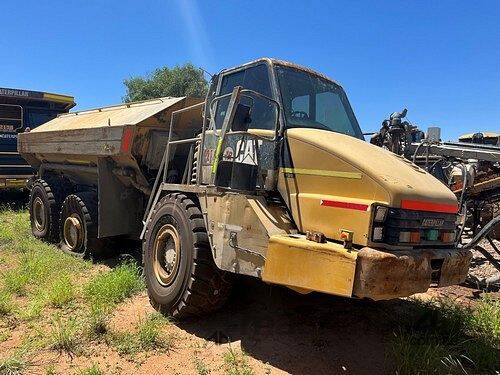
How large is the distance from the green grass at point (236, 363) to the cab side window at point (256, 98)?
2.07 metres

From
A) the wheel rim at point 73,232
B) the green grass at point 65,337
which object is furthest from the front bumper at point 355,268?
the wheel rim at point 73,232

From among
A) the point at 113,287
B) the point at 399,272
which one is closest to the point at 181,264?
the point at 113,287

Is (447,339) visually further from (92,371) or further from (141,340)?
(92,371)

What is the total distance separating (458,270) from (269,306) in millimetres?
1941

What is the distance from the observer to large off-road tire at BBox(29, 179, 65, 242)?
326 inches

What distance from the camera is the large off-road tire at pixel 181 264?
4.43 meters

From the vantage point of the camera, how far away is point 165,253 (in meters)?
5.09

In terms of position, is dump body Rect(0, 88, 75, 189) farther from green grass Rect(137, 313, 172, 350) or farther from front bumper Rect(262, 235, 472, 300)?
front bumper Rect(262, 235, 472, 300)

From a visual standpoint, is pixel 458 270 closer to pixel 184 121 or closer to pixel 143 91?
pixel 184 121

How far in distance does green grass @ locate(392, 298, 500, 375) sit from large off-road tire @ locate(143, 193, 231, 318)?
69.6 inches

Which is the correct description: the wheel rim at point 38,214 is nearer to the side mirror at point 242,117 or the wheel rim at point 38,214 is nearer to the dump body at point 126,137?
the dump body at point 126,137

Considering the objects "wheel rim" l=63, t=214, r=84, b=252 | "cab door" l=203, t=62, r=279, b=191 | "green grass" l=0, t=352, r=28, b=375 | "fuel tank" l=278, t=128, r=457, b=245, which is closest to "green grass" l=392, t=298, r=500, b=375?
"fuel tank" l=278, t=128, r=457, b=245

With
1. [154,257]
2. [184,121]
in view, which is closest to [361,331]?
[154,257]

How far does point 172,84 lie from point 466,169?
22851 mm
